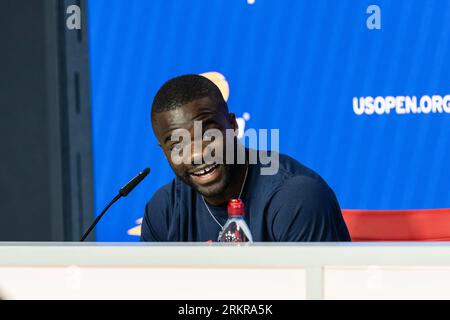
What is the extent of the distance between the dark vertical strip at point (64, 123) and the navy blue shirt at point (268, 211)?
154 cm

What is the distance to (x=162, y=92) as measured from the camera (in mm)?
2047

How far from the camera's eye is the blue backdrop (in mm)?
3367

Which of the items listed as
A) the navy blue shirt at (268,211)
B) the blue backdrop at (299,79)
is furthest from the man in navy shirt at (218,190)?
the blue backdrop at (299,79)

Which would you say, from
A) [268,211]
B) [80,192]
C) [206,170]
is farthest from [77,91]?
[268,211]

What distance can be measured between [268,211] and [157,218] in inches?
13.4

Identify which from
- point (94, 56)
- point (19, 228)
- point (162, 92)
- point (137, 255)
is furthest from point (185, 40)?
point (137, 255)

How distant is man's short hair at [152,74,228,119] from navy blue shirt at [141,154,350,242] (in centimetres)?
22

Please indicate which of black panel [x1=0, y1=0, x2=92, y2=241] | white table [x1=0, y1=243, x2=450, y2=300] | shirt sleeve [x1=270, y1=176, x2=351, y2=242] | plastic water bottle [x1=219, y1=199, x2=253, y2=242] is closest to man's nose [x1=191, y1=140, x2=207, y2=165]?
shirt sleeve [x1=270, y1=176, x2=351, y2=242]

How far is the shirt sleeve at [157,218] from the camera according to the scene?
212cm

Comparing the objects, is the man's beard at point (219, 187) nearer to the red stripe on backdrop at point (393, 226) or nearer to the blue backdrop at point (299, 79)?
the red stripe on backdrop at point (393, 226)

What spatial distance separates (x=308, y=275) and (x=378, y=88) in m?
2.59

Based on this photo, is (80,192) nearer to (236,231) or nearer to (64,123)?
(64,123)

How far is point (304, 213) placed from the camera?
1930 mm

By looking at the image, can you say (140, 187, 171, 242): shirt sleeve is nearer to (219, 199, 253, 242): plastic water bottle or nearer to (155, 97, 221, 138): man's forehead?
(155, 97, 221, 138): man's forehead
